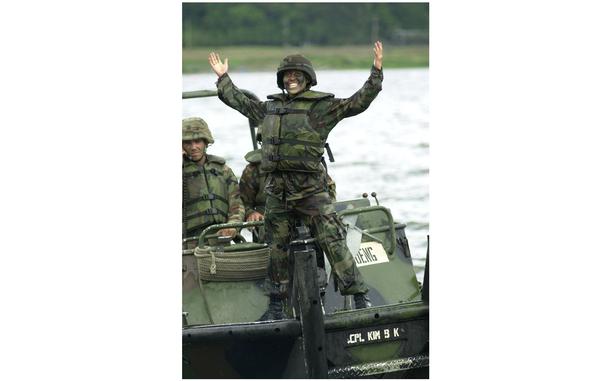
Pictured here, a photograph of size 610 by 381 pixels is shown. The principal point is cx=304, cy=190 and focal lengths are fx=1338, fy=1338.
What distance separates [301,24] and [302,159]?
3906cm

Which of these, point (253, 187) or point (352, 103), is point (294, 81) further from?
point (253, 187)

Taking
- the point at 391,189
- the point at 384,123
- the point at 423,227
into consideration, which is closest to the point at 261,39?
the point at 384,123

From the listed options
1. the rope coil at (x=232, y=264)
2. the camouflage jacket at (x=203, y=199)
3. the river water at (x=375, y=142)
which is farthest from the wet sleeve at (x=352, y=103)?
the river water at (x=375, y=142)

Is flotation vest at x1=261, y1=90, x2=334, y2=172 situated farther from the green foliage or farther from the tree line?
the tree line

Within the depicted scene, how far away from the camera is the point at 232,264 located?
10539mm

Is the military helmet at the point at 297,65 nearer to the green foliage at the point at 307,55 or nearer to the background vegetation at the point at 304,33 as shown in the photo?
the green foliage at the point at 307,55

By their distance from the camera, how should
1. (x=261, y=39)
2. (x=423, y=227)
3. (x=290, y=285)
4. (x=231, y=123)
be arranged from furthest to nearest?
(x=261, y=39)
(x=231, y=123)
(x=423, y=227)
(x=290, y=285)

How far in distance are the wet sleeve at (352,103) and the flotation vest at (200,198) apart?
231 cm

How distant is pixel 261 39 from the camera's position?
45750mm

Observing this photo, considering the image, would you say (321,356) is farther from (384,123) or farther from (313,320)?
(384,123)

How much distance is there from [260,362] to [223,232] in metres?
1.64

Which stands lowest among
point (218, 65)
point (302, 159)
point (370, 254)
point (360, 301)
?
point (360, 301)

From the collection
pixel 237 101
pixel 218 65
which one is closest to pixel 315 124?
pixel 237 101

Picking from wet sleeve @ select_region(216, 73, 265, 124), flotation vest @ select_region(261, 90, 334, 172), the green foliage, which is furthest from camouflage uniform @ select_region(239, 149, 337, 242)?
the green foliage
